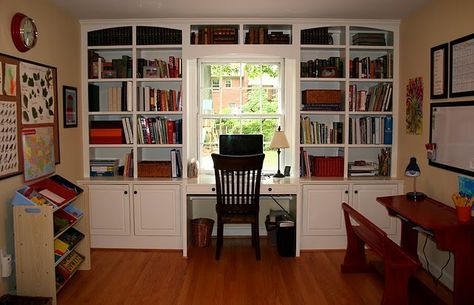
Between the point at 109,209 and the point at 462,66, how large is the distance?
3.38 metres

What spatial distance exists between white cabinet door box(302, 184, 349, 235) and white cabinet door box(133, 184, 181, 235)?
1289mm

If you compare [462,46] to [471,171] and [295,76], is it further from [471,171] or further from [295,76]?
[295,76]

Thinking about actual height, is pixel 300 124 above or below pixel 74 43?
below

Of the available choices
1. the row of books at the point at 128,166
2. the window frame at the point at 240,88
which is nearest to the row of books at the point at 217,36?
the window frame at the point at 240,88

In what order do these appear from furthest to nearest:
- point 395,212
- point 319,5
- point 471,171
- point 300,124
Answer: point 300,124 < point 319,5 < point 395,212 < point 471,171

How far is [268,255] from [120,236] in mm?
1507

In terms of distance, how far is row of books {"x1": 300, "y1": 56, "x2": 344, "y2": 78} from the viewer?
14.0 feet

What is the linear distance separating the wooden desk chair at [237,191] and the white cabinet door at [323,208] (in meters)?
0.57

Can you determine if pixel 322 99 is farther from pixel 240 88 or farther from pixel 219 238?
pixel 219 238

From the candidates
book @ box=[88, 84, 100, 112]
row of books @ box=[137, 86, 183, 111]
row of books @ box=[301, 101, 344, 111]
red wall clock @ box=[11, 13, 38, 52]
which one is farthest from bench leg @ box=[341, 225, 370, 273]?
red wall clock @ box=[11, 13, 38, 52]

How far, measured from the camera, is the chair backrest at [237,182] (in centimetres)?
371

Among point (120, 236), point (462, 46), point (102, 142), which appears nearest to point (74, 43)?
point (102, 142)

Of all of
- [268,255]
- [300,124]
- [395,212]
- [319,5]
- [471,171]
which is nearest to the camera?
[471,171]

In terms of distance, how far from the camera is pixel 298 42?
4.16 metres
